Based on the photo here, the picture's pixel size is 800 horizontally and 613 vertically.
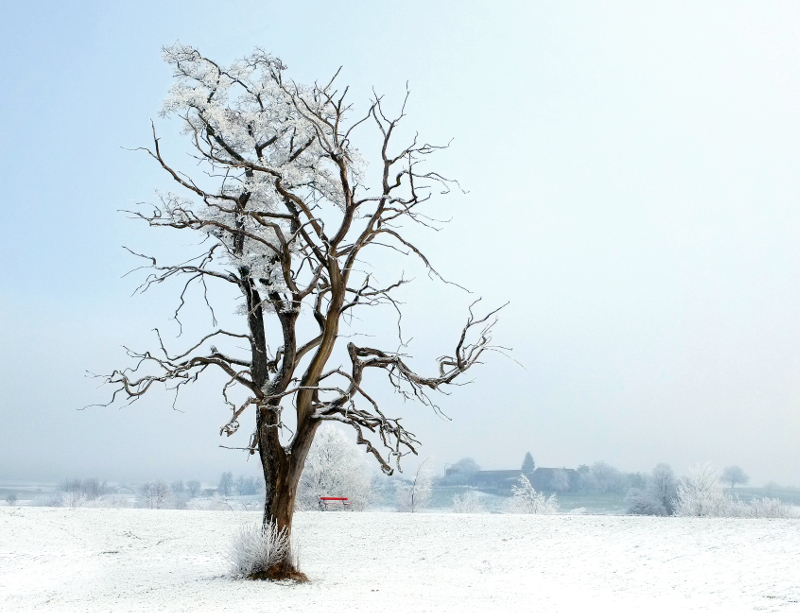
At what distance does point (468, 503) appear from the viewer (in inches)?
1328

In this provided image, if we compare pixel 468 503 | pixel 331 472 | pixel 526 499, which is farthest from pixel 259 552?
pixel 468 503

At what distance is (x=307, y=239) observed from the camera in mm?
10039

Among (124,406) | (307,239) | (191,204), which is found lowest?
(124,406)

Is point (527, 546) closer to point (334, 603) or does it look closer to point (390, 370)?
point (390, 370)

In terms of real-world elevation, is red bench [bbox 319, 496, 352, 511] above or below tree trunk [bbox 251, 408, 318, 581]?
below

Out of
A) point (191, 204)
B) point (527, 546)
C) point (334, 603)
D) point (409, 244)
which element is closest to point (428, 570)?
point (527, 546)

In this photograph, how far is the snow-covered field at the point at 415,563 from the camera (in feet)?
28.0

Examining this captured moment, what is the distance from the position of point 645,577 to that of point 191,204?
9870mm

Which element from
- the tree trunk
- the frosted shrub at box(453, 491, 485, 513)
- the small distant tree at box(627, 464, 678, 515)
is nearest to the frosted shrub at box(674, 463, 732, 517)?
the small distant tree at box(627, 464, 678, 515)

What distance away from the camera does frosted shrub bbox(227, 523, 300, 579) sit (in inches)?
368

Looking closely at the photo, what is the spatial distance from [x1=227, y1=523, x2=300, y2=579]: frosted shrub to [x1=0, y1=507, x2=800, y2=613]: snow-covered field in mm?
308

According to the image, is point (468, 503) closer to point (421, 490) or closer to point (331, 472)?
point (421, 490)

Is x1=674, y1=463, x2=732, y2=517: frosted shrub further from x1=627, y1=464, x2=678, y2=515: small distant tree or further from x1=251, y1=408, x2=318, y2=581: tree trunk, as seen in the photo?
x1=251, y1=408, x2=318, y2=581: tree trunk

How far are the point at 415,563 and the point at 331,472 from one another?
1624 cm
